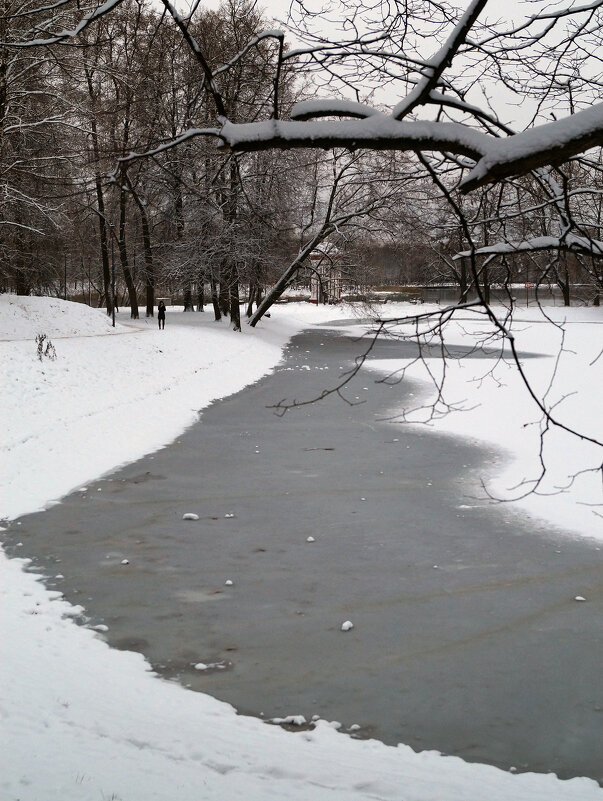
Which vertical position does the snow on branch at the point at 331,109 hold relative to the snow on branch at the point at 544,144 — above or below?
above

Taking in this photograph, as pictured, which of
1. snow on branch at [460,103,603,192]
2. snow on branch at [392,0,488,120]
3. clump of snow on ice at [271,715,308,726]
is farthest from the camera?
clump of snow on ice at [271,715,308,726]

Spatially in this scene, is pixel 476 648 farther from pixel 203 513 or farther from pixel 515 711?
pixel 203 513

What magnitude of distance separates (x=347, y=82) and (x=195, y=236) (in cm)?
3017

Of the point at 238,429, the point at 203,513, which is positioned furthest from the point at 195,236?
the point at 203,513

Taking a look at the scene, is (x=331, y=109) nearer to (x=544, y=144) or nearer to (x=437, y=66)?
(x=437, y=66)

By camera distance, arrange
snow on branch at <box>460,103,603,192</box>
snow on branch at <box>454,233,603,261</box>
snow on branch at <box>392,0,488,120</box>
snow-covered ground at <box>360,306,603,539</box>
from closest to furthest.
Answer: snow on branch at <box>460,103,603,192</box> → snow on branch at <box>392,0,488,120</box> → snow on branch at <box>454,233,603,261</box> → snow-covered ground at <box>360,306,603,539</box>

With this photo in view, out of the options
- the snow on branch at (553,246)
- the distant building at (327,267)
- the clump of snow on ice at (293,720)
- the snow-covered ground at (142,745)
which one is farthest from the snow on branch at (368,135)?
the distant building at (327,267)

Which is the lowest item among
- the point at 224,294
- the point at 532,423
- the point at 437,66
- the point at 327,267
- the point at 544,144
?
the point at 532,423

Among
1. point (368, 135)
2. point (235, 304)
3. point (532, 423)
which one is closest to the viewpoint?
point (368, 135)

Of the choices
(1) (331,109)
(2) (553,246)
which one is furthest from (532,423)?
(1) (331,109)

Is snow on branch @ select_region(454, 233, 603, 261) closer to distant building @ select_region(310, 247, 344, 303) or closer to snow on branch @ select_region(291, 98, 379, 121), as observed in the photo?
snow on branch @ select_region(291, 98, 379, 121)

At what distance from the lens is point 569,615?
23.6ft

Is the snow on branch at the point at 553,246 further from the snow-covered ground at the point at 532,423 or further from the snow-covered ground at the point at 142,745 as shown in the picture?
the snow-covered ground at the point at 142,745

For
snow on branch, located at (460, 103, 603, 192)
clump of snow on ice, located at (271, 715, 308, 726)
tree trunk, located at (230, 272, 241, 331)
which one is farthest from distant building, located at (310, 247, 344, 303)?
snow on branch, located at (460, 103, 603, 192)
